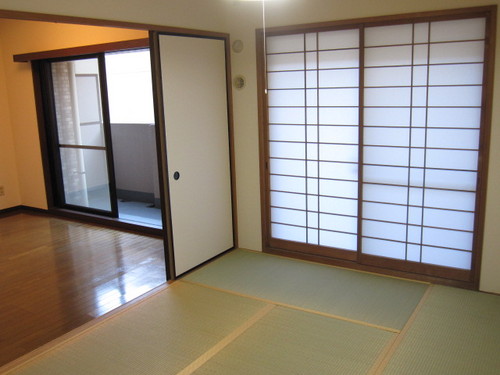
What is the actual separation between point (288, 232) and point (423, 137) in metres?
1.60

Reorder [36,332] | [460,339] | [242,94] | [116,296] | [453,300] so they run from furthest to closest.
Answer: [242,94]
[116,296]
[453,300]
[36,332]
[460,339]

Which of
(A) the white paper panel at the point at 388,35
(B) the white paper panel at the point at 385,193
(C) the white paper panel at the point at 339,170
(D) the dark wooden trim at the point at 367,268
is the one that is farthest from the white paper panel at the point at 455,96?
(D) the dark wooden trim at the point at 367,268

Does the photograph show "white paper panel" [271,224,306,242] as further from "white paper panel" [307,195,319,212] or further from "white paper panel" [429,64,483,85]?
"white paper panel" [429,64,483,85]

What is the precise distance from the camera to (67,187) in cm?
656

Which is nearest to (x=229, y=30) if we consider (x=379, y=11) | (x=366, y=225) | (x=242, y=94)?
(x=242, y=94)

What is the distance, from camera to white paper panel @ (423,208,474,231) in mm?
3855

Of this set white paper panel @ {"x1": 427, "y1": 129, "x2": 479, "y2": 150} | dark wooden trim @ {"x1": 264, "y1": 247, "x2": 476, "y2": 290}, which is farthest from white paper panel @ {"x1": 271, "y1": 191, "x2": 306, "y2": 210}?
white paper panel @ {"x1": 427, "y1": 129, "x2": 479, "y2": 150}

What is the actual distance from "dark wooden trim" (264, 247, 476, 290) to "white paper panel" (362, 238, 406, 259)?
0.41ft

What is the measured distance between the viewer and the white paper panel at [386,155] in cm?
402

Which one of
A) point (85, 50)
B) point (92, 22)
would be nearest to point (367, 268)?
point (92, 22)

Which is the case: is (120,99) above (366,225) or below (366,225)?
above

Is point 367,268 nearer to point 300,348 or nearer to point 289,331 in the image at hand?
point 289,331

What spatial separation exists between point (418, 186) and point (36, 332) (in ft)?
10.3

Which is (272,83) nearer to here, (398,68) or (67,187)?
(398,68)
